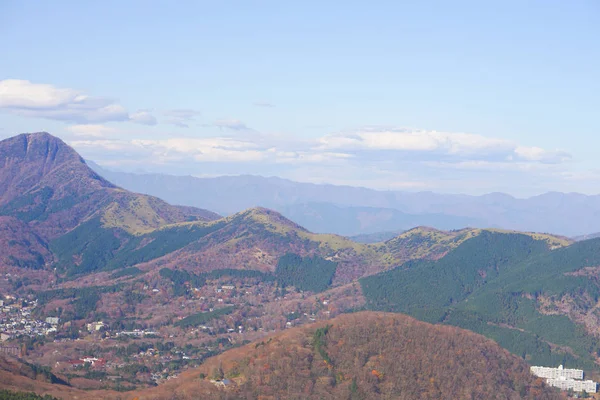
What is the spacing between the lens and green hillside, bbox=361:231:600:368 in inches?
5344

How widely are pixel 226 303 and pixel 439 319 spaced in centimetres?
5629

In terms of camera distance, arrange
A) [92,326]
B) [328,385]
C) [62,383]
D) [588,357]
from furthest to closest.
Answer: [92,326] < [588,357] < [62,383] < [328,385]

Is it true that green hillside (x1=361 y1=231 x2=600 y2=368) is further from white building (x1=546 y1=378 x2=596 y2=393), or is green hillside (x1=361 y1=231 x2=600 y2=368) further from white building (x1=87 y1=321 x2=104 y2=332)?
white building (x1=87 y1=321 x2=104 y2=332)

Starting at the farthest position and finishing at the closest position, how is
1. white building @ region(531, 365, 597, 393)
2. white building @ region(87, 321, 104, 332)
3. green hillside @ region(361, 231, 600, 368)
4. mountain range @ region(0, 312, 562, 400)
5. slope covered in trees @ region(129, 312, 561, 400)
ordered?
1. white building @ region(87, 321, 104, 332)
2. green hillside @ region(361, 231, 600, 368)
3. white building @ region(531, 365, 597, 393)
4. slope covered in trees @ region(129, 312, 561, 400)
5. mountain range @ region(0, 312, 562, 400)

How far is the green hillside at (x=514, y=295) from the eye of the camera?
136m

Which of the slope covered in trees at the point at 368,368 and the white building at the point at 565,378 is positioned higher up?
the slope covered in trees at the point at 368,368

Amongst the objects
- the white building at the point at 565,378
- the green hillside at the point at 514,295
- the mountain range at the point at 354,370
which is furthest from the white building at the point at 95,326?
the white building at the point at 565,378

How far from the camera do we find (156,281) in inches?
7495

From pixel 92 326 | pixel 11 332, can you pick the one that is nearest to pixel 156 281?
pixel 92 326

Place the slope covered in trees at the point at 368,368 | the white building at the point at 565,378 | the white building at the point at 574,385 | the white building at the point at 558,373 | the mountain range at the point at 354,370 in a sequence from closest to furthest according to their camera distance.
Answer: the mountain range at the point at 354,370 < the slope covered in trees at the point at 368,368 < the white building at the point at 574,385 < the white building at the point at 565,378 < the white building at the point at 558,373

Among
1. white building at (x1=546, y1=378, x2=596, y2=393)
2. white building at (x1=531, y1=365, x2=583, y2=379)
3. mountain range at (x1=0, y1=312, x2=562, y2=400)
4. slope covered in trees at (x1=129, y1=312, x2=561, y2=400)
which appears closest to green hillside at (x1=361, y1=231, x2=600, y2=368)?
white building at (x1=531, y1=365, x2=583, y2=379)

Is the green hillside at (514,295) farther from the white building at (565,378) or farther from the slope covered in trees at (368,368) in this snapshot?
the slope covered in trees at (368,368)

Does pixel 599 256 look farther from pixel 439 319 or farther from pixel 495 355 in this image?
pixel 495 355

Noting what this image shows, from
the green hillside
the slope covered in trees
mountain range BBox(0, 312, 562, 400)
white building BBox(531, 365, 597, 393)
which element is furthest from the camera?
the green hillside
